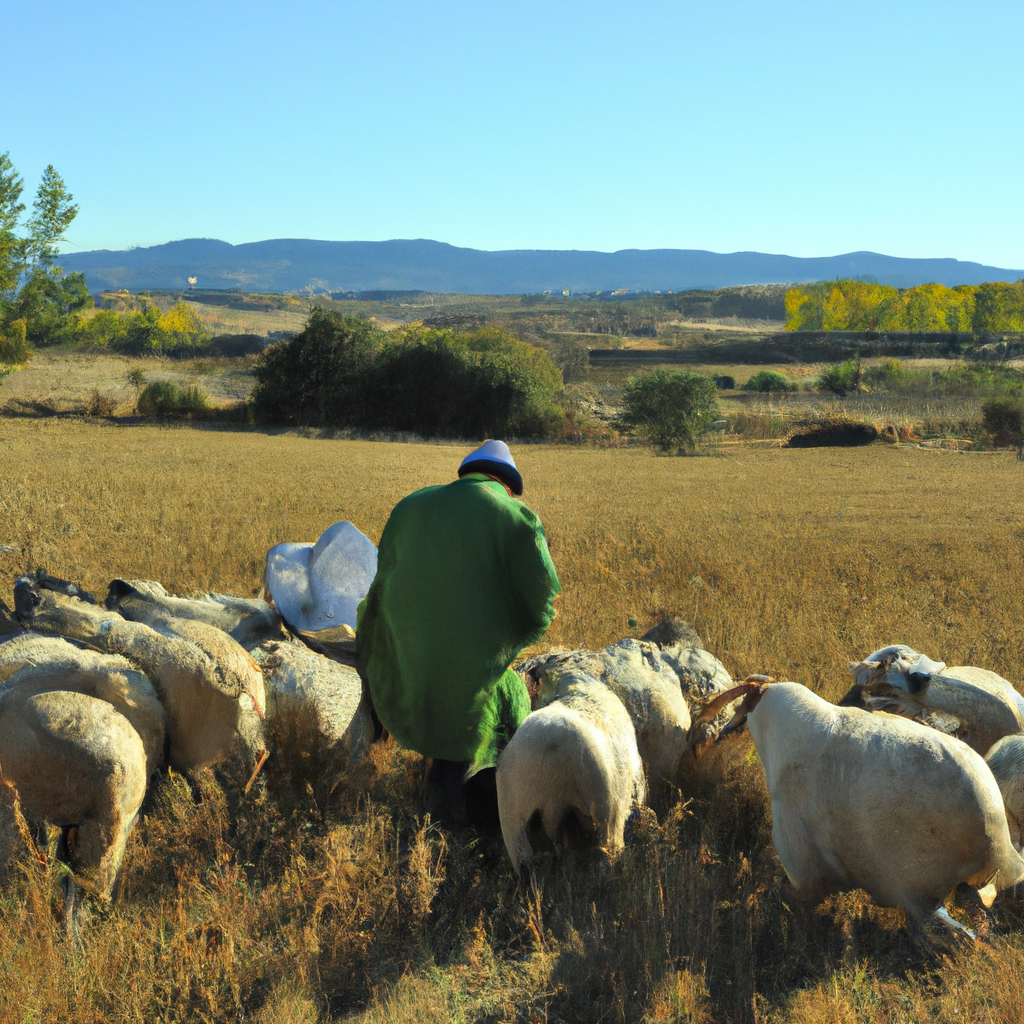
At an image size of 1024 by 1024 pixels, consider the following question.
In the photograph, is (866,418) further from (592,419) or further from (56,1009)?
(56,1009)

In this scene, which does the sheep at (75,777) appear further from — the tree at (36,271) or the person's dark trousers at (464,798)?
the tree at (36,271)

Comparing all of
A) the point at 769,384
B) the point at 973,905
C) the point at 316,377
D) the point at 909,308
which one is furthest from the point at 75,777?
the point at 909,308

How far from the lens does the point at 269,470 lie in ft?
76.4

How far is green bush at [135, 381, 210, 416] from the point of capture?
152 ft

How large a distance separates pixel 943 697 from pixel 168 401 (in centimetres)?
4772

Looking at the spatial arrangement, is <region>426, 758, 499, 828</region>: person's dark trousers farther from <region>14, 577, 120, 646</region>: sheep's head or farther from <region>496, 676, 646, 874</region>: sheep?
<region>14, 577, 120, 646</region>: sheep's head

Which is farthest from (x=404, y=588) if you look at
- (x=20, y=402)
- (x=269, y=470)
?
(x=20, y=402)

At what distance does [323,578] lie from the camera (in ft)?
21.7

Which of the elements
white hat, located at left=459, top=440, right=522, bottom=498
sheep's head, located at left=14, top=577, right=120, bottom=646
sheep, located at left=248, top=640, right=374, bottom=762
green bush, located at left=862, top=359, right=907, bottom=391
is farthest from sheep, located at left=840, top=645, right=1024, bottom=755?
green bush, located at left=862, top=359, right=907, bottom=391

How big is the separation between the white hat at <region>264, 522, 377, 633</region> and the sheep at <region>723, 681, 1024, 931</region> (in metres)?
3.80

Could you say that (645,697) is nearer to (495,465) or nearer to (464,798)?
(464,798)

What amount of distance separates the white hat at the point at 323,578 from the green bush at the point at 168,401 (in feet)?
141

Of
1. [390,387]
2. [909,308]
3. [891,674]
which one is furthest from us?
[909,308]

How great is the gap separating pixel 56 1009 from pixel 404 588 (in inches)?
79.7
